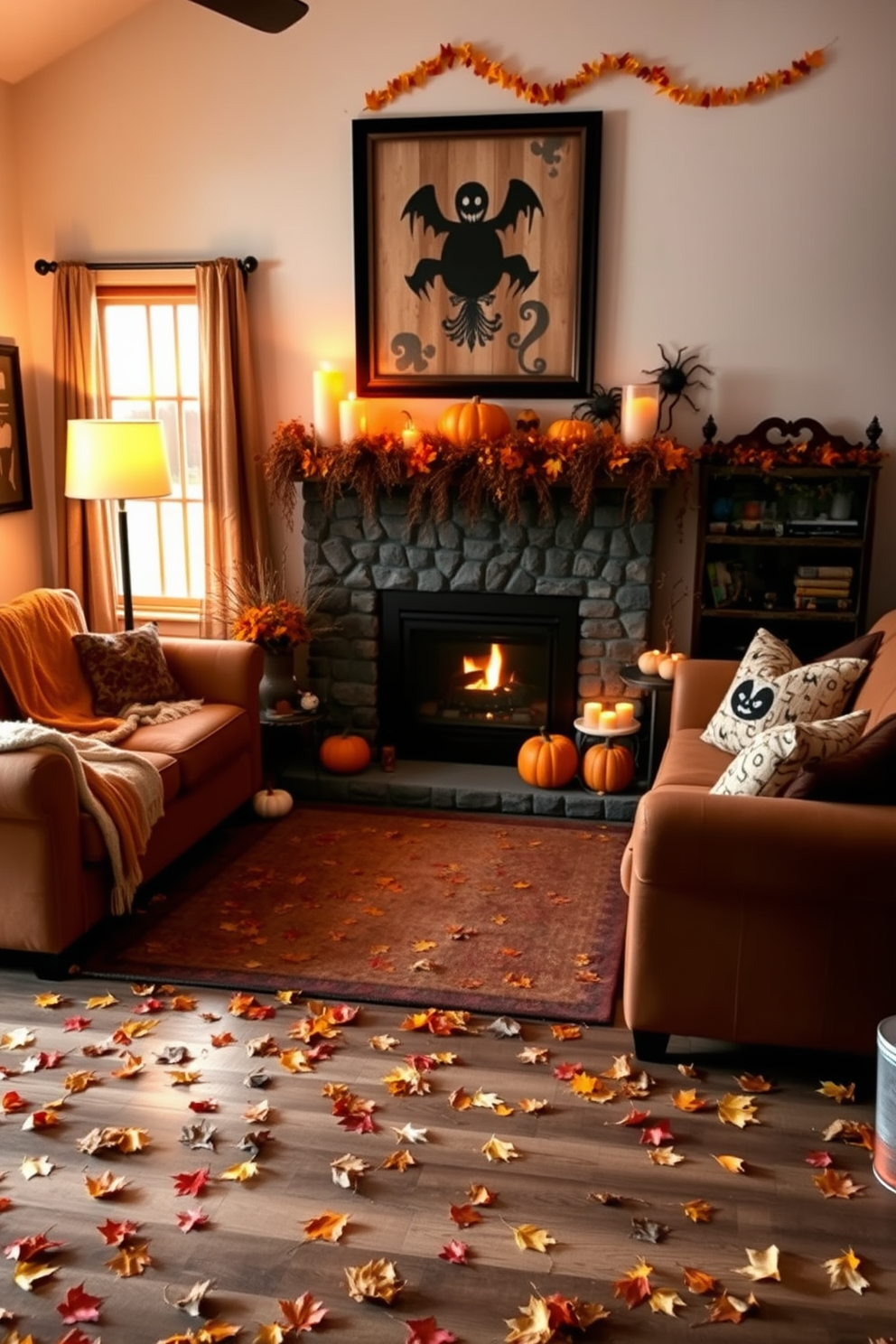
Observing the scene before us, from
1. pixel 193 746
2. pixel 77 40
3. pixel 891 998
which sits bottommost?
pixel 891 998

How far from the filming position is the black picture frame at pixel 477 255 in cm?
467

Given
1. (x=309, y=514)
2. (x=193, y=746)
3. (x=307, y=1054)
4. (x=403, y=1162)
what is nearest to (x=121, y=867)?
(x=193, y=746)

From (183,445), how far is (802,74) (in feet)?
9.94

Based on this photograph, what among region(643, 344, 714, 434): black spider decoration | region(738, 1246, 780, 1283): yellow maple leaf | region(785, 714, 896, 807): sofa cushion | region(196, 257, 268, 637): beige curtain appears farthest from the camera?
region(196, 257, 268, 637): beige curtain

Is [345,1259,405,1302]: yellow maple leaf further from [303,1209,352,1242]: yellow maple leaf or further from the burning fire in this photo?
the burning fire

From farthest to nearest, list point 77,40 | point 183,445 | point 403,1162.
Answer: point 183,445
point 77,40
point 403,1162

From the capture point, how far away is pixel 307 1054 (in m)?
2.91

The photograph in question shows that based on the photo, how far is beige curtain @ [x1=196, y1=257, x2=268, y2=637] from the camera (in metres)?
4.94

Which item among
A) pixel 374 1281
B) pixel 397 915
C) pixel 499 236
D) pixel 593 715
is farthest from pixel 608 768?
pixel 374 1281

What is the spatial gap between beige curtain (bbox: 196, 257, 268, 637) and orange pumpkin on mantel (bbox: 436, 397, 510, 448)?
3.08ft

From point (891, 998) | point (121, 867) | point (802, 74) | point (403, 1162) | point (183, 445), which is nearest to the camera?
point (403, 1162)

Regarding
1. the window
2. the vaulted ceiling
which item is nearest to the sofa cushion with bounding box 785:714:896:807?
the window

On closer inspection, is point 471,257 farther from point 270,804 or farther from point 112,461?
point 270,804

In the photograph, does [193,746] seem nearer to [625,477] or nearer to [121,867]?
[121,867]
